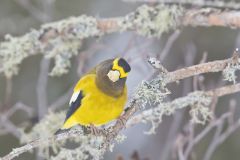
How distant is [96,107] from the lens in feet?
11.0

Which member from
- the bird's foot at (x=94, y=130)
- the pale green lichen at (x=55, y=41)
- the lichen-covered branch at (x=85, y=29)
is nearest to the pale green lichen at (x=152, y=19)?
the lichen-covered branch at (x=85, y=29)

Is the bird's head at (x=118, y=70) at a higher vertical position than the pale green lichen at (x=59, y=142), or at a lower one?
lower

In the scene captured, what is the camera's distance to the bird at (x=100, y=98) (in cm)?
335

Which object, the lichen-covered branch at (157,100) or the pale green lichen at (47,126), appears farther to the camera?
the pale green lichen at (47,126)

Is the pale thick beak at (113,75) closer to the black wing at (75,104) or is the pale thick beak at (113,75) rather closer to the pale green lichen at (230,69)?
the black wing at (75,104)

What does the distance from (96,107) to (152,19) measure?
0.99 m

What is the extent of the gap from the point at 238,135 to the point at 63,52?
266 cm

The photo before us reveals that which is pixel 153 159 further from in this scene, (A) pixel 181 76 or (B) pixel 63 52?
(A) pixel 181 76

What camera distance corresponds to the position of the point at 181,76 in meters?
3.03

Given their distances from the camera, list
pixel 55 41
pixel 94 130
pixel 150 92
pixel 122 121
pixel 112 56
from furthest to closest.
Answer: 1. pixel 112 56
2. pixel 55 41
3. pixel 94 130
4. pixel 122 121
5. pixel 150 92

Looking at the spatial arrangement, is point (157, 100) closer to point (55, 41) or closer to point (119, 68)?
point (119, 68)

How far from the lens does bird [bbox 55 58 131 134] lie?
11.0 ft

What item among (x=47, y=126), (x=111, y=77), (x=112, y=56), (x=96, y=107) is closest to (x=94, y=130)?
(x=96, y=107)

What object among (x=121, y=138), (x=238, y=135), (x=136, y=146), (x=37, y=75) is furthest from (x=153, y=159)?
(x=121, y=138)
